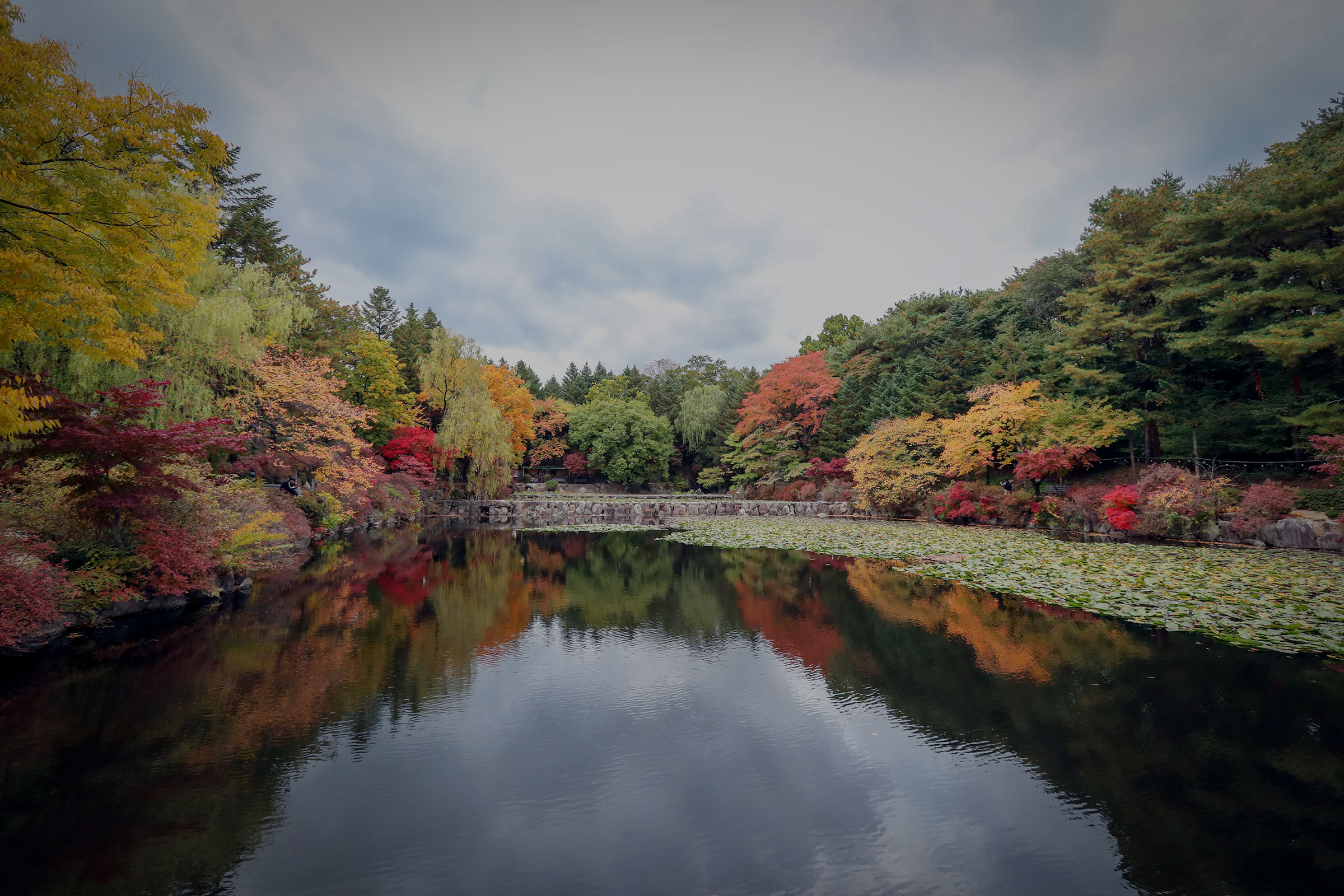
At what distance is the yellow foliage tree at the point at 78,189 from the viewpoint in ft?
16.7

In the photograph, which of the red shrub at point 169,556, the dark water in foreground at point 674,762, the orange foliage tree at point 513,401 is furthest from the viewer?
the orange foliage tree at point 513,401

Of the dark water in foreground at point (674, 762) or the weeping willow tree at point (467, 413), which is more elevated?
the weeping willow tree at point (467, 413)

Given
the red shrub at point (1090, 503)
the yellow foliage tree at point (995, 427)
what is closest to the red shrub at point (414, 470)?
the yellow foliage tree at point (995, 427)

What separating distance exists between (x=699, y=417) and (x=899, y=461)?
66.9 ft

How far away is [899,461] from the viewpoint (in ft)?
77.2

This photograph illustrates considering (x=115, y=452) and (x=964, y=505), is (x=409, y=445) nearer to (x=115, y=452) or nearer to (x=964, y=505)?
(x=115, y=452)

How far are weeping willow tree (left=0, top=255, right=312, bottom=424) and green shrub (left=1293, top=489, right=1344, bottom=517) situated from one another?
2356 cm

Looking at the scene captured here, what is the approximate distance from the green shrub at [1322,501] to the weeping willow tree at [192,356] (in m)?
23.6

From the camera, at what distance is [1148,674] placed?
6020 millimetres

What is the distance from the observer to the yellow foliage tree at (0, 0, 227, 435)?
201 inches

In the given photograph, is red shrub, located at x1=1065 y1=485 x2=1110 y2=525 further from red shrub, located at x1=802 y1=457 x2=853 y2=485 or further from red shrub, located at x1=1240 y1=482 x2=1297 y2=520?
red shrub, located at x1=802 y1=457 x2=853 y2=485

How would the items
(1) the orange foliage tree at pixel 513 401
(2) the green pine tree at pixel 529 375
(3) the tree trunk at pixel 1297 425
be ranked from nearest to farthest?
(3) the tree trunk at pixel 1297 425
(1) the orange foliage tree at pixel 513 401
(2) the green pine tree at pixel 529 375

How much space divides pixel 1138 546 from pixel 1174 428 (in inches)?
289

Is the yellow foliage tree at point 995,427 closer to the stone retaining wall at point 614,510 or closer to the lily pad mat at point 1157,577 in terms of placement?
the lily pad mat at point 1157,577
